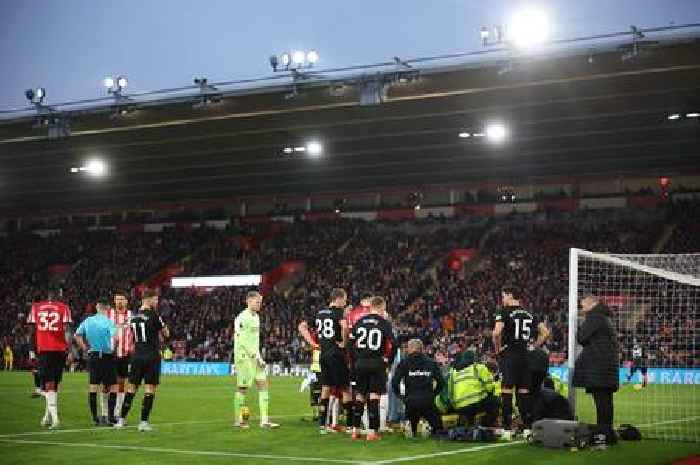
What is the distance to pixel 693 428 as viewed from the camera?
17.0 m

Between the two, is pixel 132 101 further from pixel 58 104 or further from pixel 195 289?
pixel 195 289

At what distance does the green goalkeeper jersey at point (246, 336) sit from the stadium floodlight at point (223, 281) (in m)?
34.3

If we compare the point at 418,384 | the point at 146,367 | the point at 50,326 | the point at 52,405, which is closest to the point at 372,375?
the point at 418,384

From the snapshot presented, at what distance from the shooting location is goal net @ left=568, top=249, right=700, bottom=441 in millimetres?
17047

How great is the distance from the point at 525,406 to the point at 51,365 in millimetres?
7804

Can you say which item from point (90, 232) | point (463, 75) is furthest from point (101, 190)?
point (463, 75)

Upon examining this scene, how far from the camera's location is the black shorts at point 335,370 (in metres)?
15.3

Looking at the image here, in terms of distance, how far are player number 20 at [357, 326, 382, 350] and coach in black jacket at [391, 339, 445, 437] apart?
34.0 inches

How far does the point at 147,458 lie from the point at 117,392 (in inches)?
194

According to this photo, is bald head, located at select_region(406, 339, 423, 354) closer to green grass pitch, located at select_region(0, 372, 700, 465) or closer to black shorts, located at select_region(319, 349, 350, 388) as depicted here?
black shorts, located at select_region(319, 349, 350, 388)

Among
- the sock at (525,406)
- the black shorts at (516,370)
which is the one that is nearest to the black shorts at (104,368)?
the black shorts at (516,370)

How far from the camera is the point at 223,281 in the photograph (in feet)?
168

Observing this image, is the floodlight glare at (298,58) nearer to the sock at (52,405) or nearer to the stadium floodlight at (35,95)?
the stadium floodlight at (35,95)

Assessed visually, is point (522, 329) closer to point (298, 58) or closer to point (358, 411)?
point (358, 411)
